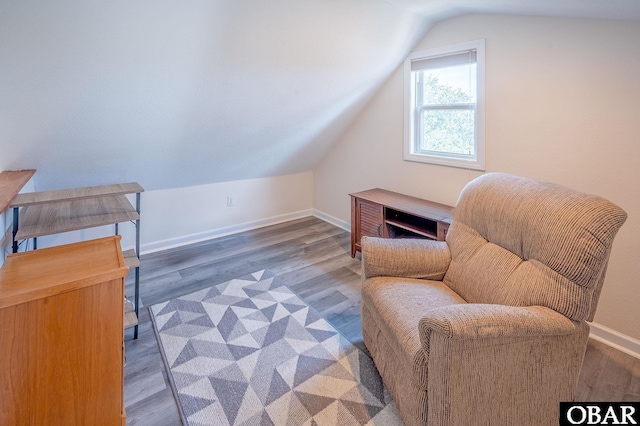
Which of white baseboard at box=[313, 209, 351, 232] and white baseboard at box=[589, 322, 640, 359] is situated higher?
white baseboard at box=[313, 209, 351, 232]

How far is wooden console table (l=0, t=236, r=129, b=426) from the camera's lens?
3.46 feet

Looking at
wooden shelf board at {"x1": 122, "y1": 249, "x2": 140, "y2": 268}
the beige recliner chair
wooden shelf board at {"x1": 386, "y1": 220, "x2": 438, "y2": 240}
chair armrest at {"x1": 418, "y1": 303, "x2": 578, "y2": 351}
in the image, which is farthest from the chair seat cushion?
wooden shelf board at {"x1": 122, "y1": 249, "x2": 140, "y2": 268}

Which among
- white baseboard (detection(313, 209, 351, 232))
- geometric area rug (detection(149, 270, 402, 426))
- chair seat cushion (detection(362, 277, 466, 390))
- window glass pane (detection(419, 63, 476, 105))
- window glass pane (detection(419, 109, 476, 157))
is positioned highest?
window glass pane (detection(419, 63, 476, 105))

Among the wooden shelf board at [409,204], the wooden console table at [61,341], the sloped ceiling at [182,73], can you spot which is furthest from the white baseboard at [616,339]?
the wooden console table at [61,341]

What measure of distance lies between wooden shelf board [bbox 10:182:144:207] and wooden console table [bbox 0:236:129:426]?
59cm

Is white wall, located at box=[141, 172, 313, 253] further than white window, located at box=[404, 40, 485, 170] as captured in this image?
Yes

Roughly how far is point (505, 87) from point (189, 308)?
107 inches

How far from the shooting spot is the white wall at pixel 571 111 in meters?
1.88

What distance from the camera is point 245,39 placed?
2.12 meters

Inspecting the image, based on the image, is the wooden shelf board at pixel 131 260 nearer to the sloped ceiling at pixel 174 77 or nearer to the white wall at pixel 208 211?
the sloped ceiling at pixel 174 77

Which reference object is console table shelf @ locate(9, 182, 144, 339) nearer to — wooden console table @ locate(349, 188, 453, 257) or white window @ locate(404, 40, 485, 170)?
wooden console table @ locate(349, 188, 453, 257)

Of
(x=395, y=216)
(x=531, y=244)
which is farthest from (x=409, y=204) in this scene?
(x=531, y=244)

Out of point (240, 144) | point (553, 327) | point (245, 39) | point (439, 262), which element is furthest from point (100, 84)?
point (553, 327)

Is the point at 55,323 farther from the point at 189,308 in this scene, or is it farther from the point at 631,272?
the point at 631,272
